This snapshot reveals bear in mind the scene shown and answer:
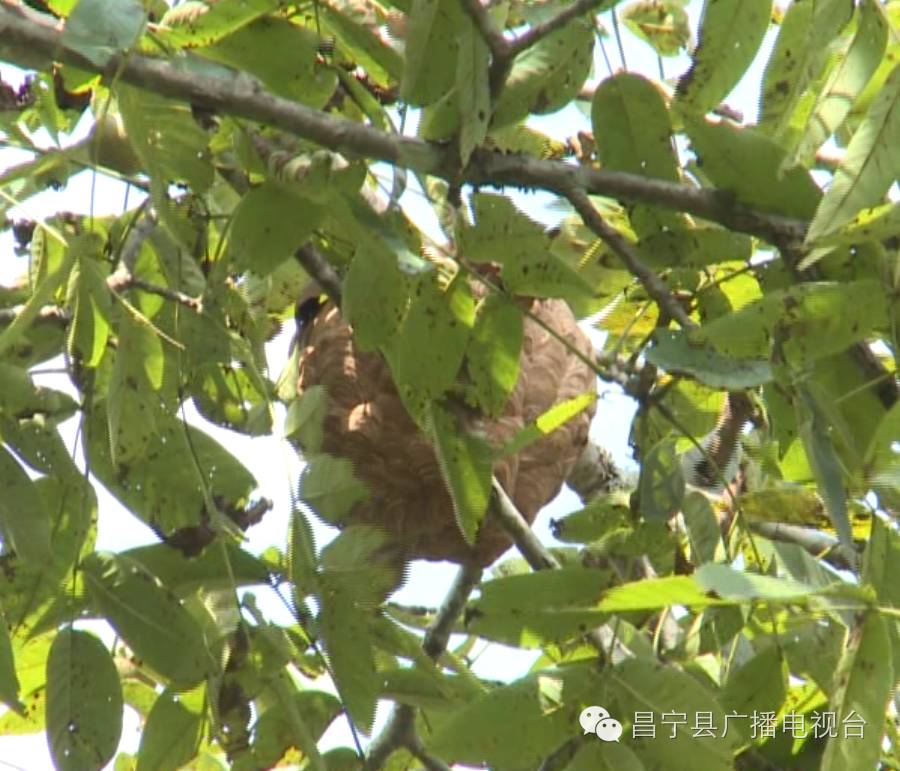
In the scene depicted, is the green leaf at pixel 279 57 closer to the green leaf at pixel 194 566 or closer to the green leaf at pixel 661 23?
the green leaf at pixel 194 566

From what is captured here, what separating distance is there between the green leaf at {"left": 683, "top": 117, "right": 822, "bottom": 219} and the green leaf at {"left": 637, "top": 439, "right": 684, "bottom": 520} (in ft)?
0.85

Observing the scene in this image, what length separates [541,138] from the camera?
1.94 metres

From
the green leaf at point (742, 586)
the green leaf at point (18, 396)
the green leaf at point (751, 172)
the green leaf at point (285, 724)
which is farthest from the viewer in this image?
the green leaf at point (285, 724)

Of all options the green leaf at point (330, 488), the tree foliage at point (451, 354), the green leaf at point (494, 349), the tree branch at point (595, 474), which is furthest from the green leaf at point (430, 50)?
the tree branch at point (595, 474)

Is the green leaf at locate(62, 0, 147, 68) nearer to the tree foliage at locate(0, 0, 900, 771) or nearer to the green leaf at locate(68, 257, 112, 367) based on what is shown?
the tree foliage at locate(0, 0, 900, 771)

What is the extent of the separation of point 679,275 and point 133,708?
988mm

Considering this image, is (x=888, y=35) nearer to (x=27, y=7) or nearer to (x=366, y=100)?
(x=366, y=100)

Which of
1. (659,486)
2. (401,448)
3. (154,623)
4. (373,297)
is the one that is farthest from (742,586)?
(401,448)

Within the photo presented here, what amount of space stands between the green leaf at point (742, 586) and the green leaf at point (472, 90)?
0.44 meters

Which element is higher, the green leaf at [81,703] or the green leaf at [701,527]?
the green leaf at [701,527]

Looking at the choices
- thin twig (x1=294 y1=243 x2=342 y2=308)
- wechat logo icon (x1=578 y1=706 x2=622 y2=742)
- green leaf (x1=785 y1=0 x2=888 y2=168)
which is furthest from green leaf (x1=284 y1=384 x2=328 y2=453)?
green leaf (x1=785 y1=0 x2=888 y2=168)

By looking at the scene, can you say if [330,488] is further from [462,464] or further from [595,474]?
[595,474]

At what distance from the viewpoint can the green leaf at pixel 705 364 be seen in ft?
4.35

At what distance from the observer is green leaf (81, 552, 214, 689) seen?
5.06ft
